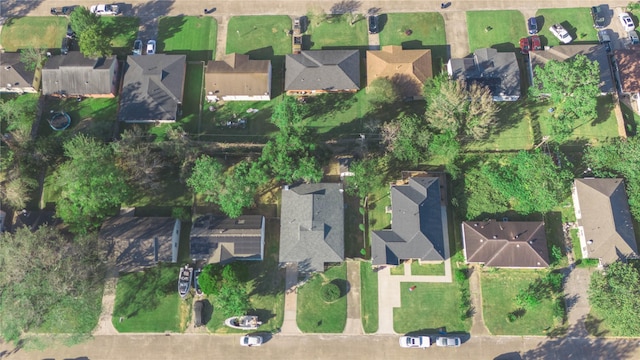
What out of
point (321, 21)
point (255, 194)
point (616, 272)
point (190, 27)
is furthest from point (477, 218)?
point (190, 27)

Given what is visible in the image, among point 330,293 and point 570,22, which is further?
point 570,22

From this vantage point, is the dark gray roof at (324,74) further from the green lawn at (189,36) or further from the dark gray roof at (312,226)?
the dark gray roof at (312,226)

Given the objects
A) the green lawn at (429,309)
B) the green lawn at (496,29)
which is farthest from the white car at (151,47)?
the green lawn at (429,309)

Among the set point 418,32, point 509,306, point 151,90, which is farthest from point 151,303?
point 418,32

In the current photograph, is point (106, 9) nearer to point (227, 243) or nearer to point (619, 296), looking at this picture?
point (227, 243)

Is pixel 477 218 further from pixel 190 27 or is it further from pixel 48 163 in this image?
pixel 48 163

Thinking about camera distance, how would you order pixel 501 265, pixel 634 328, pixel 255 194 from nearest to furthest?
pixel 634 328 < pixel 501 265 < pixel 255 194

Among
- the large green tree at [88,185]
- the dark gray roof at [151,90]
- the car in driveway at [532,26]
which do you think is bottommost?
the large green tree at [88,185]
